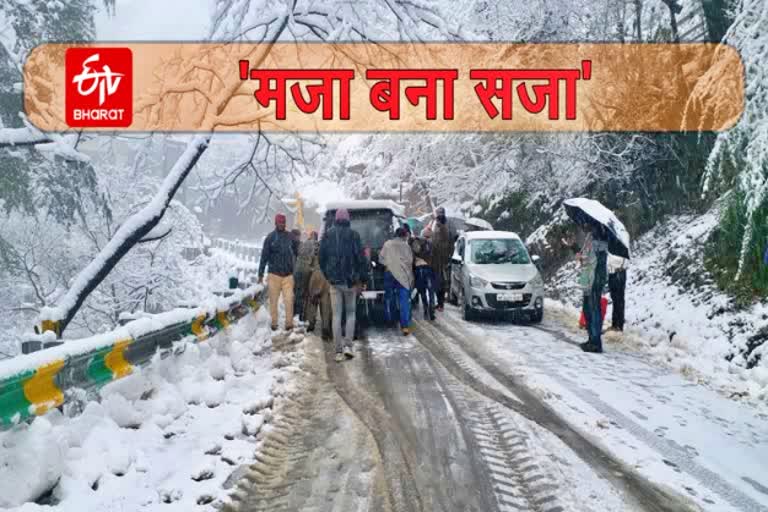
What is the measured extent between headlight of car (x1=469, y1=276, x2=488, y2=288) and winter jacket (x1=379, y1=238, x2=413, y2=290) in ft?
5.95

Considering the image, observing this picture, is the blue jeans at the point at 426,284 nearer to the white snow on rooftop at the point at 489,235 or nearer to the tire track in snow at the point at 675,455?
the white snow on rooftop at the point at 489,235

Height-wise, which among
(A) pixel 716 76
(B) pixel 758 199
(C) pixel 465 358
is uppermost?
(A) pixel 716 76

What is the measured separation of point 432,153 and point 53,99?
609 inches

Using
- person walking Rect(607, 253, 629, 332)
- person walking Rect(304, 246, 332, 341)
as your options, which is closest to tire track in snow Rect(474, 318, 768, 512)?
person walking Rect(607, 253, 629, 332)

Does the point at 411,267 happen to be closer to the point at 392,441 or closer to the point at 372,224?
the point at 372,224

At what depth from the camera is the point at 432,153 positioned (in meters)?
22.8

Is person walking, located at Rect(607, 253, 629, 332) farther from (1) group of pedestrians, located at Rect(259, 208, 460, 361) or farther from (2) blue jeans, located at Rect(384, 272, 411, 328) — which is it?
(2) blue jeans, located at Rect(384, 272, 411, 328)

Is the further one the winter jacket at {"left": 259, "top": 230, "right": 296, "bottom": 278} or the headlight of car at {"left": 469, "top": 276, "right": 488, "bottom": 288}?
the headlight of car at {"left": 469, "top": 276, "right": 488, "bottom": 288}

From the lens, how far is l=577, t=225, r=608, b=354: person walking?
27.5 feet

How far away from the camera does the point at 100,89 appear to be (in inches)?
361

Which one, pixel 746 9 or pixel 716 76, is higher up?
pixel 746 9

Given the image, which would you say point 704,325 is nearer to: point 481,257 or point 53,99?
point 481,257

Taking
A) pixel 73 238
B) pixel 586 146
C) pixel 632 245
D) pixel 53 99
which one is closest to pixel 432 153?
pixel 586 146

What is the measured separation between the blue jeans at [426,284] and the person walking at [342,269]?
345 cm
